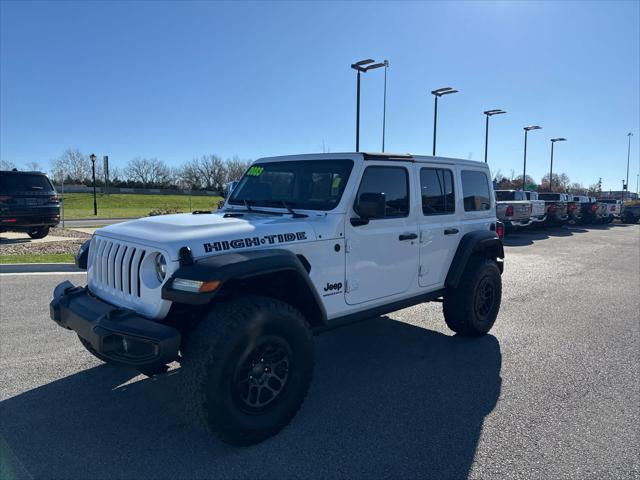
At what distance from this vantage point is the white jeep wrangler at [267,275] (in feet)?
9.52

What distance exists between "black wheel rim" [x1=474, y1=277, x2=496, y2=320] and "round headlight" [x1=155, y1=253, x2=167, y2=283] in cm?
355

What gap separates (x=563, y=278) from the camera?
9562mm

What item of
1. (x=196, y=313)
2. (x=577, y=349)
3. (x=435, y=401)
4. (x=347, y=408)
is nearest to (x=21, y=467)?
(x=196, y=313)

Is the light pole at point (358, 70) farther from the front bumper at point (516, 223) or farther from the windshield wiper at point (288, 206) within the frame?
the windshield wiper at point (288, 206)

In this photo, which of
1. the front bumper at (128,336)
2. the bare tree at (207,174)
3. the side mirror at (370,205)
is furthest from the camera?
the bare tree at (207,174)

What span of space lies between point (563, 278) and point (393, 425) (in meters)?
7.59

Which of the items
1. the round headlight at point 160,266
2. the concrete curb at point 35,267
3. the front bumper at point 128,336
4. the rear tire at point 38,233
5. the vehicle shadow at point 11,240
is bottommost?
the concrete curb at point 35,267

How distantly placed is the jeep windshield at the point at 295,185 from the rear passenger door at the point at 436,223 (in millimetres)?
1001

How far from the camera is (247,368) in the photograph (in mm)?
3084

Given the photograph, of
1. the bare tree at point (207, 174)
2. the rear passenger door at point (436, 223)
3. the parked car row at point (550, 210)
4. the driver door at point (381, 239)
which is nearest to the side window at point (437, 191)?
the rear passenger door at point (436, 223)

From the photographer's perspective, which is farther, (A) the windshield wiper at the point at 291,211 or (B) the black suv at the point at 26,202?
(B) the black suv at the point at 26,202

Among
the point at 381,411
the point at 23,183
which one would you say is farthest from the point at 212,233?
the point at 23,183

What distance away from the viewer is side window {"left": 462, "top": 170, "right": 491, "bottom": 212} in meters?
5.37

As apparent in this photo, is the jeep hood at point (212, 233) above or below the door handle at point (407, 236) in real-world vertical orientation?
above
